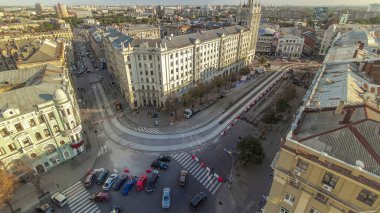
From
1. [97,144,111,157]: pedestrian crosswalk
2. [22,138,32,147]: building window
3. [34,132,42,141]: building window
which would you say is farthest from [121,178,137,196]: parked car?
[22,138,32,147]: building window

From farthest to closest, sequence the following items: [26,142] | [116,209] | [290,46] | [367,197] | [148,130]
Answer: [290,46], [148,130], [26,142], [116,209], [367,197]

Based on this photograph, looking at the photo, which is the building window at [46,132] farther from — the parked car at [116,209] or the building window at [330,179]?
the building window at [330,179]

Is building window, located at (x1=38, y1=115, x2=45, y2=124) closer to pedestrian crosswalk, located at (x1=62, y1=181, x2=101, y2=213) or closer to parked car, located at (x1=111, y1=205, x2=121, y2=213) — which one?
pedestrian crosswalk, located at (x1=62, y1=181, x2=101, y2=213)

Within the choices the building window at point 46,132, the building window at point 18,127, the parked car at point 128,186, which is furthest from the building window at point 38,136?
the parked car at point 128,186

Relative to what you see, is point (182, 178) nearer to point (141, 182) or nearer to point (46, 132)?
point (141, 182)

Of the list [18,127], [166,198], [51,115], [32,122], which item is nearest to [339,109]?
[166,198]
